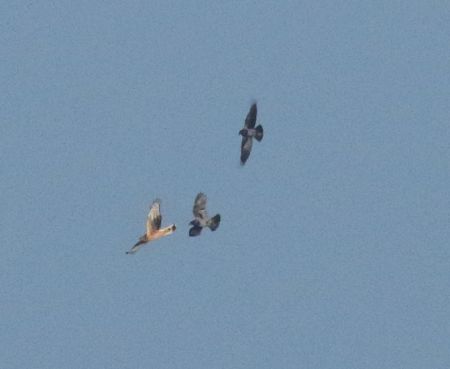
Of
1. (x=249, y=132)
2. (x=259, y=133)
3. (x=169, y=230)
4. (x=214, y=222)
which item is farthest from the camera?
(x=249, y=132)

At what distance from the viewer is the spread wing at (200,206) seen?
365 ft

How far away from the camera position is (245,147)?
123 m

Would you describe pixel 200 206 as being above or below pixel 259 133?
below

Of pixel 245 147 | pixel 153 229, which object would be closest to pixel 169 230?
pixel 153 229

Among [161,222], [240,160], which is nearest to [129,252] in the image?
[161,222]

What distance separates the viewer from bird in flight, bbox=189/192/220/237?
362 ft

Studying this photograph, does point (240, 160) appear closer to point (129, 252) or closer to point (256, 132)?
point (256, 132)

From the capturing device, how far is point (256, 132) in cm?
12250

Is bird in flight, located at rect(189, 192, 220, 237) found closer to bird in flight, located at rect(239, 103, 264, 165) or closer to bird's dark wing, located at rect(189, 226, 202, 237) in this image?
bird's dark wing, located at rect(189, 226, 202, 237)

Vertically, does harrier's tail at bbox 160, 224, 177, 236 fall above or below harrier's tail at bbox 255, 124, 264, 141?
below

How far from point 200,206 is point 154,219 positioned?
7251 millimetres

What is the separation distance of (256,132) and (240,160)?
8.44 feet

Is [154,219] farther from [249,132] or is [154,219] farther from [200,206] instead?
[249,132]

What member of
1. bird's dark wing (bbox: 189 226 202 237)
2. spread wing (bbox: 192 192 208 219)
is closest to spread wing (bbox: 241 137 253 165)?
spread wing (bbox: 192 192 208 219)
